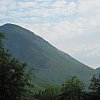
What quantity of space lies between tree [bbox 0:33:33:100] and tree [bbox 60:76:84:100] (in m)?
42.3

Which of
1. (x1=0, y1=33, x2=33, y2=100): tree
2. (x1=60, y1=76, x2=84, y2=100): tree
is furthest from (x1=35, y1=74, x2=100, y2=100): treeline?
(x1=0, y1=33, x2=33, y2=100): tree

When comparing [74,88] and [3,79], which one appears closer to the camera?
[3,79]

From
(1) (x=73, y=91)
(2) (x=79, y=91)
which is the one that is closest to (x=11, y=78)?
(1) (x=73, y=91)

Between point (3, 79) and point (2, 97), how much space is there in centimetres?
261

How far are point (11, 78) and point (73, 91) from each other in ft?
156

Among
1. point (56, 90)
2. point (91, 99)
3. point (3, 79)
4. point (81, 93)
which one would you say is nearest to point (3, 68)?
point (3, 79)

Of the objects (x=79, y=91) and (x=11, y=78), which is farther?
(x=79, y=91)

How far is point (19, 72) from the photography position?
4441cm

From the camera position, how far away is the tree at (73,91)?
284 feet

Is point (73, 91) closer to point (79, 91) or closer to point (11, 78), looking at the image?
point (79, 91)

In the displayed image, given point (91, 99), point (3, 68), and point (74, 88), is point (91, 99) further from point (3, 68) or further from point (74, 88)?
point (3, 68)

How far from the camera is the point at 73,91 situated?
3511 inches

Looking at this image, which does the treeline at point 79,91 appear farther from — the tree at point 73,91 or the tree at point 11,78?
the tree at point 11,78

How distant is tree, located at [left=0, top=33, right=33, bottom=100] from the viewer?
143ft
